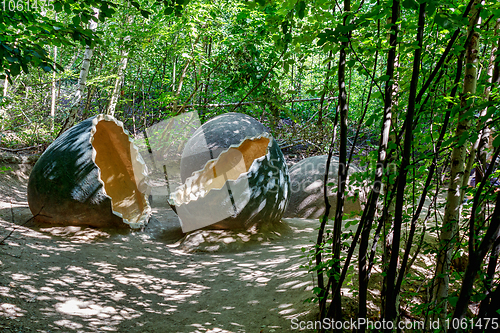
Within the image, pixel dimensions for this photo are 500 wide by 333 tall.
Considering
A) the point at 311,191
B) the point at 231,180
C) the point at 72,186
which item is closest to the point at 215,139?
the point at 231,180

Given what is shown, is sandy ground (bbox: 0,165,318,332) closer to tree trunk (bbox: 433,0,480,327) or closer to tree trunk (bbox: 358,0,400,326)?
tree trunk (bbox: 358,0,400,326)

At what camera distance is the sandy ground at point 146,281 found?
2725mm

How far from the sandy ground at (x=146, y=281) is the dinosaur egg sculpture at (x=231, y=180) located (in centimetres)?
33

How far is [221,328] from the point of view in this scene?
9.07ft

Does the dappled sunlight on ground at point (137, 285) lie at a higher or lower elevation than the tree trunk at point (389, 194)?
lower

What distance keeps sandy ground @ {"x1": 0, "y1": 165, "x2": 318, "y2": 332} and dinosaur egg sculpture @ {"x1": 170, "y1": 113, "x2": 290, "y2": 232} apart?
33 cm

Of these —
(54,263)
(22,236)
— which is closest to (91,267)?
(54,263)

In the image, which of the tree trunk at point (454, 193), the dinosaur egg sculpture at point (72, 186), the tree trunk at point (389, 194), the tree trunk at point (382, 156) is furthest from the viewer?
the dinosaur egg sculpture at point (72, 186)

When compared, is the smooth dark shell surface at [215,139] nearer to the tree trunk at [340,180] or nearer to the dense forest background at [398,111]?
the dense forest background at [398,111]

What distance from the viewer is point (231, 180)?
527cm

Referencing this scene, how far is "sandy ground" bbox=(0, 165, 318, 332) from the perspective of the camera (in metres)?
2.72

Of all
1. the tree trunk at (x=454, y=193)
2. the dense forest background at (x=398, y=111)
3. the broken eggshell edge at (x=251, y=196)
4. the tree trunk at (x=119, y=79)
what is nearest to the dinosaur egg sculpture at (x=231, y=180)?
the broken eggshell edge at (x=251, y=196)

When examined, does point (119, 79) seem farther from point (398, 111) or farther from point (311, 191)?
point (398, 111)

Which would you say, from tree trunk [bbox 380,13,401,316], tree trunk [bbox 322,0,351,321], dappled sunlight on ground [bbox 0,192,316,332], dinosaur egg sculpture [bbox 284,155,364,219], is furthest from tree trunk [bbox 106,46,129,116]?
tree trunk [bbox 322,0,351,321]
